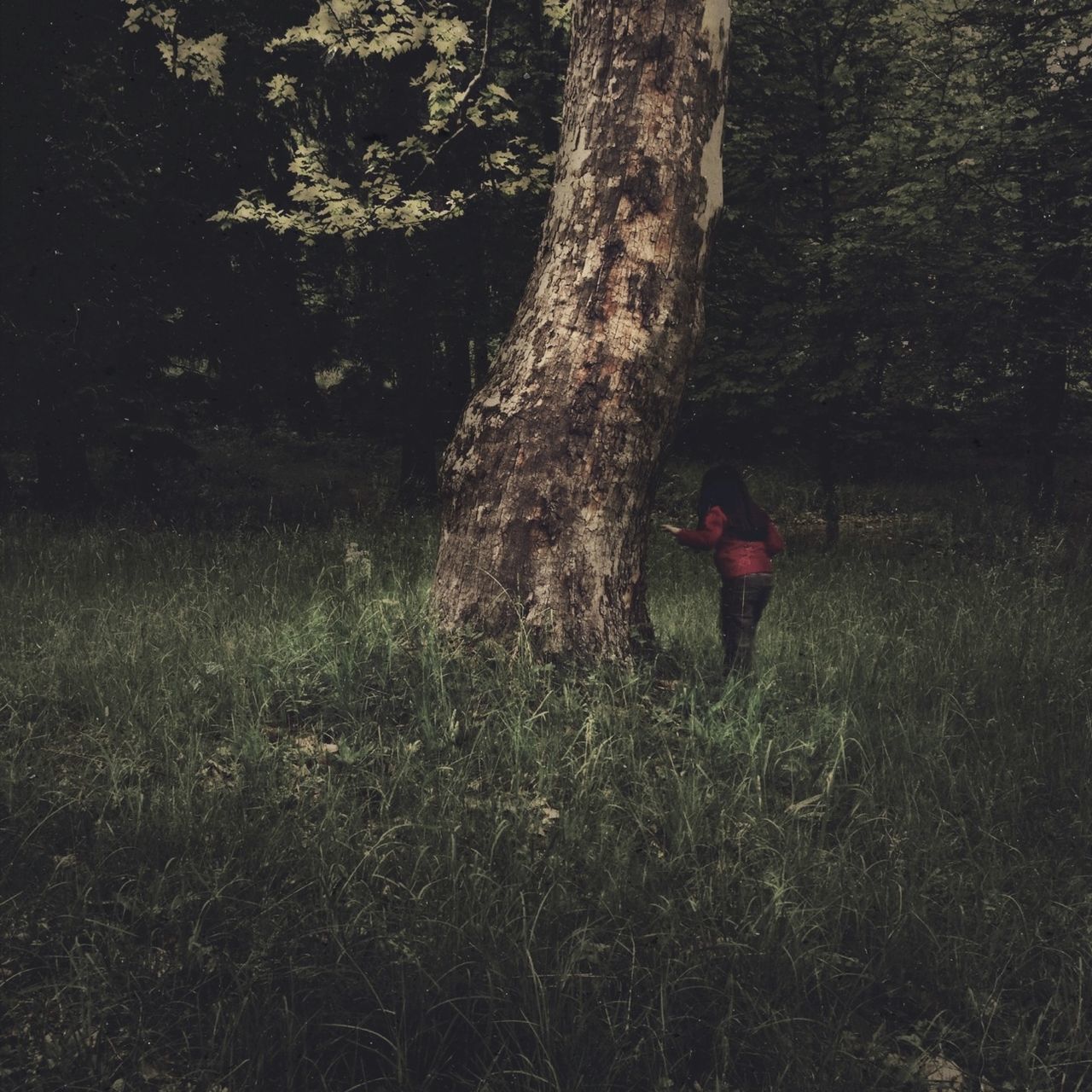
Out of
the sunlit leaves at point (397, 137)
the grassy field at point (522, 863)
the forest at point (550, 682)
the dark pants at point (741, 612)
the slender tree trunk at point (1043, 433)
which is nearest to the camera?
the grassy field at point (522, 863)

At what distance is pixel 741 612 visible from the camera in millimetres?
5344

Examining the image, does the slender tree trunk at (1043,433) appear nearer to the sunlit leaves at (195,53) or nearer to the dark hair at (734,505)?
the dark hair at (734,505)

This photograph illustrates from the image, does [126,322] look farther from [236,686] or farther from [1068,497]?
[1068,497]

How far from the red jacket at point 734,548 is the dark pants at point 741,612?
5cm

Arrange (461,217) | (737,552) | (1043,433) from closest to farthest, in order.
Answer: (737,552) < (461,217) < (1043,433)

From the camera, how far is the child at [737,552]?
5.34 meters

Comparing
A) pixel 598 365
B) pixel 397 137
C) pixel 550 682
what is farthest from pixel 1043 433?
pixel 550 682

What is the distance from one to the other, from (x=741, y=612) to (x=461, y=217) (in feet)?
27.8

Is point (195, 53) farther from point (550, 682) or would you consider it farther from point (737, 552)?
point (550, 682)

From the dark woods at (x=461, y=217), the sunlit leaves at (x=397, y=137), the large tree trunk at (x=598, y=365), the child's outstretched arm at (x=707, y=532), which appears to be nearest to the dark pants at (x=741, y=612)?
the child's outstretched arm at (x=707, y=532)

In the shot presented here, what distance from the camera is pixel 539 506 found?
473cm

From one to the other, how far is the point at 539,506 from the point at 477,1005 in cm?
259

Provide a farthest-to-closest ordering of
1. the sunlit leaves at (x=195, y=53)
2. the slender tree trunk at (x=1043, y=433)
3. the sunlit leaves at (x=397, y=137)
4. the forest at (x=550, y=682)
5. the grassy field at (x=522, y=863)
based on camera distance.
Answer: the slender tree trunk at (x=1043, y=433)
the sunlit leaves at (x=195, y=53)
the sunlit leaves at (x=397, y=137)
the forest at (x=550, y=682)
the grassy field at (x=522, y=863)

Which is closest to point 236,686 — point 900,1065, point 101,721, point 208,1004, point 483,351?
point 101,721
